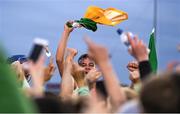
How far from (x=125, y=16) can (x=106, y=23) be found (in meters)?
0.28

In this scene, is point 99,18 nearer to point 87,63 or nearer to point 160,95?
point 87,63

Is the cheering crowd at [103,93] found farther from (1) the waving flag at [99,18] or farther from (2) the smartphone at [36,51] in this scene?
(1) the waving flag at [99,18]

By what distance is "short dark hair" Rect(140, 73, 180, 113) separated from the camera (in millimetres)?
3072

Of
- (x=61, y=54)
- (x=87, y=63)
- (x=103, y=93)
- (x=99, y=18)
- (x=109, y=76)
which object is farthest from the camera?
(x=99, y=18)

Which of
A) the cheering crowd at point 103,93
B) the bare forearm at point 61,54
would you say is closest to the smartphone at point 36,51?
the cheering crowd at point 103,93

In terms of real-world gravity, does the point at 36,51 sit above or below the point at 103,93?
above

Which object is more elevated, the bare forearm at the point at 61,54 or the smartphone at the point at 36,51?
the smartphone at the point at 36,51

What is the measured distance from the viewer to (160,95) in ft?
10.0

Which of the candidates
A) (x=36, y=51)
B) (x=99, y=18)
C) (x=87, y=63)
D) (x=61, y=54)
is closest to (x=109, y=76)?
(x=36, y=51)

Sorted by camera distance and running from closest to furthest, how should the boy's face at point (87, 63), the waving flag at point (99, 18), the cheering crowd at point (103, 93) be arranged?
the cheering crowd at point (103, 93) < the boy's face at point (87, 63) < the waving flag at point (99, 18)

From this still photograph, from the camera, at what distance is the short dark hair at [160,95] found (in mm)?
→ 3072

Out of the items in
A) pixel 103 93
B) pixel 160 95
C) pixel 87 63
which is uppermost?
pixel 160 95

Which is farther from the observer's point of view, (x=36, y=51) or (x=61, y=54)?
(x=61, y=54)

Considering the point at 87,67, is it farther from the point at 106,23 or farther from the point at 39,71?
→ the point at 39,71
